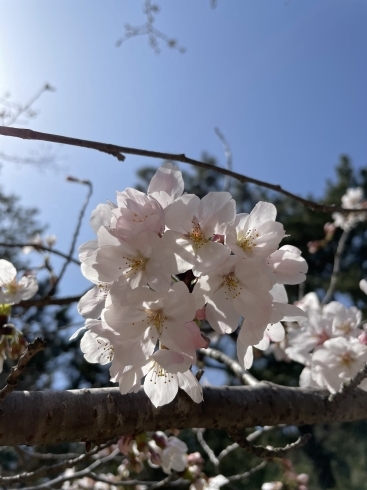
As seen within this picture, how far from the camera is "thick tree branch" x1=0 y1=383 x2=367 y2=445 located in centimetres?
74

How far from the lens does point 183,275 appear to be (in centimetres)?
79

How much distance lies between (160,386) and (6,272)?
2.55ft

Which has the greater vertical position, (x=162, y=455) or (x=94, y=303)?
(x=94, y=303)

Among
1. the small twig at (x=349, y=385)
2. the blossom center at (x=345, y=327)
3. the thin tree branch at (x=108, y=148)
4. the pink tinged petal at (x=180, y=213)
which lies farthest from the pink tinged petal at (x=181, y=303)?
the blossom center at (x=345, y=327)

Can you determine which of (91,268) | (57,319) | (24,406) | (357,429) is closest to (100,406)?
(24,406)

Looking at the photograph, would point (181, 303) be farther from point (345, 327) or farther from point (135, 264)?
point (345, 327)

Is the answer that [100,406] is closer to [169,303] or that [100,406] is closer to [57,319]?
[169,303]

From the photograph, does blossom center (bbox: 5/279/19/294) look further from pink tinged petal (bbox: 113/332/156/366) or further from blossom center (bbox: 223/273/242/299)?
blossom center (bbox: 223/273/242/299)

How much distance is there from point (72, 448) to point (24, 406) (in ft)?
22.4

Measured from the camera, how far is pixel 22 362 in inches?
24.2

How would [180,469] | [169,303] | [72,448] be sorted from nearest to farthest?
A: [169,303]
[180,469]
[72,448]

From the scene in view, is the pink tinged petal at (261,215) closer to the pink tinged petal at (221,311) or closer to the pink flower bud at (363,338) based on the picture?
the pink tinged petal at (221,311)

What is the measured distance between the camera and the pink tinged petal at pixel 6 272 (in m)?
1.29

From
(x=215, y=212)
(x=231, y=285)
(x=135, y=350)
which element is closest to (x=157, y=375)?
(x=135, y=350)
